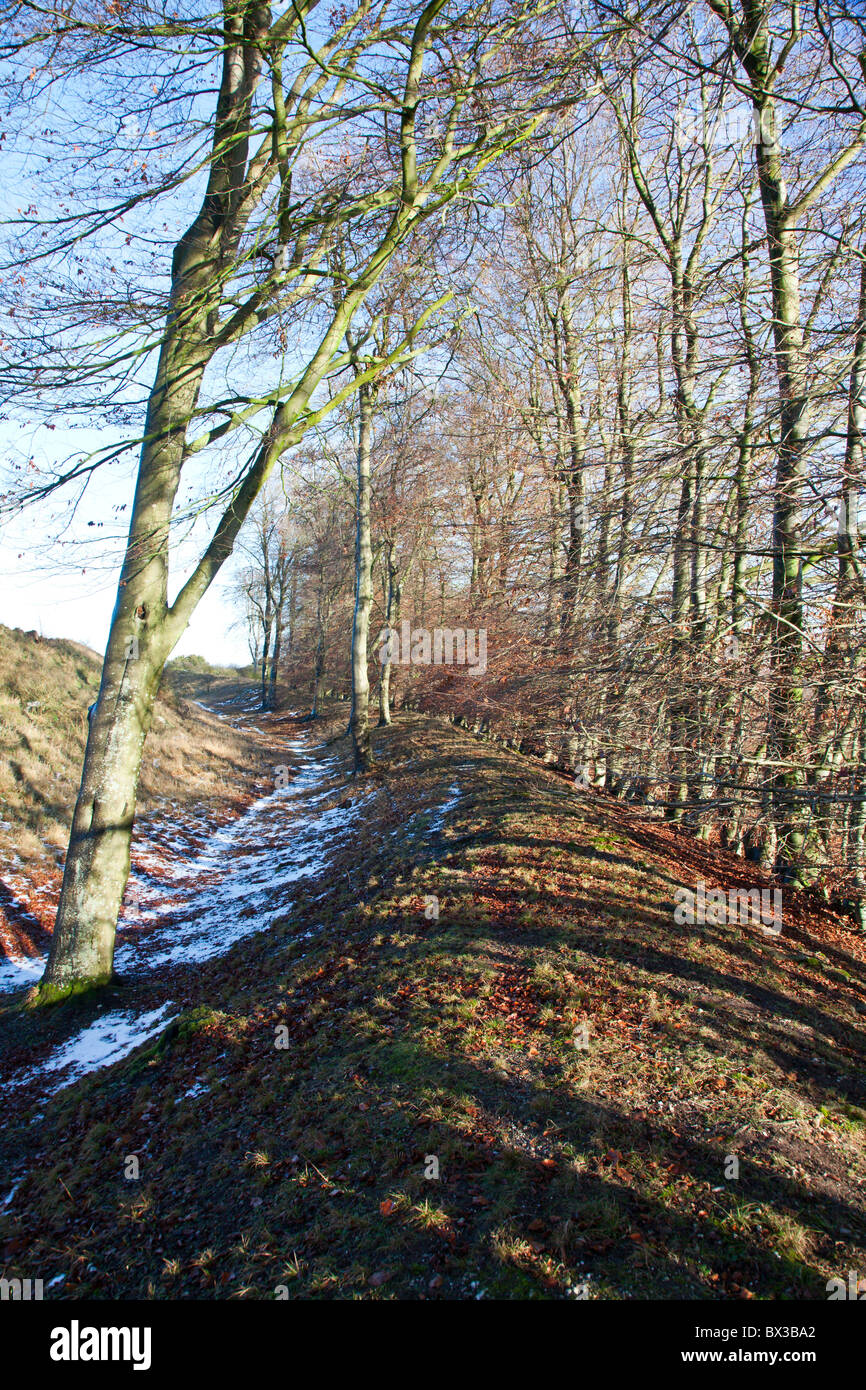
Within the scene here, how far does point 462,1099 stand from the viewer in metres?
3.99

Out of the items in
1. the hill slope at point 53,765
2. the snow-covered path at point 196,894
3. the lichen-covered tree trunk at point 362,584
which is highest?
the lichen-covered tree trunk at point 362,584

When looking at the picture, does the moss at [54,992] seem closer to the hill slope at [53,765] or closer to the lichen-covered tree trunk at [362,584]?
the hill slope at [53,765]

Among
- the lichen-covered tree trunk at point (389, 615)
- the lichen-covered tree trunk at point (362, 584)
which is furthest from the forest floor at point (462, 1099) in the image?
the lichen-covered tree trunk at point (389, 615)

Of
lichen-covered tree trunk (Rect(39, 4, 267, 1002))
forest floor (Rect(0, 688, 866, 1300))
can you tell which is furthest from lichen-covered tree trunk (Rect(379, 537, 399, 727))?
lichen-covered tree trunk (Rect(39, 4, 267, 1002))

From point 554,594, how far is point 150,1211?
6.26 meters

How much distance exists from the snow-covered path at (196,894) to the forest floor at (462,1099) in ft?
0.25

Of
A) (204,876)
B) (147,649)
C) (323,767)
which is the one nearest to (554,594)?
(147,649)

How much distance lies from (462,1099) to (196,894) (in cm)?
768

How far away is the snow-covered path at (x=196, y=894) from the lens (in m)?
6.03

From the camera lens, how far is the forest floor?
3.07 m

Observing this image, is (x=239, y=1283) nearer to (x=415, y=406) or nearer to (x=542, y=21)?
(x=542, y=21)

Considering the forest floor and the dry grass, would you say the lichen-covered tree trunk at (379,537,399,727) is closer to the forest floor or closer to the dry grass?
the dry grass

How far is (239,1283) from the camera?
124 inches

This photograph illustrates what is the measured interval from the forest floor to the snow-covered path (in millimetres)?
75
